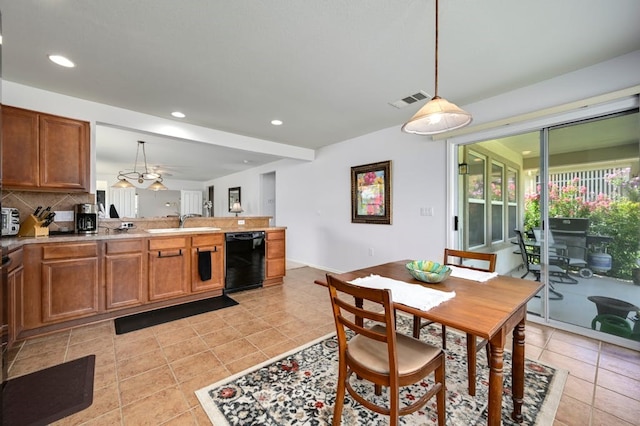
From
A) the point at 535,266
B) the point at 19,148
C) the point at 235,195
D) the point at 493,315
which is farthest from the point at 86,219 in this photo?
the point at 235,195

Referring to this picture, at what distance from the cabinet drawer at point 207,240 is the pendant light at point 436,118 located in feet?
9.03

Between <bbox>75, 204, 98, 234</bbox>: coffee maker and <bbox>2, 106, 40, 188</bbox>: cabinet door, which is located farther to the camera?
<bbox>75, 204, 98, 234</bbox>: coffee maker

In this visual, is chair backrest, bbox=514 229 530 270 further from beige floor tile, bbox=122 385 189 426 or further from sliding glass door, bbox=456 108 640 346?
beige floor tile, bbox=122 385 189 426

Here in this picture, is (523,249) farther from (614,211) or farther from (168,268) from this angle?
Result: (168,268)

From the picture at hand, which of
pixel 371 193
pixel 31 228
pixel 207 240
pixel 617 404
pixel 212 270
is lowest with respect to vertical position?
pixel 617 404

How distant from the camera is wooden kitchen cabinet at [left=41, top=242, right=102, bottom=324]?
2412 millimetres

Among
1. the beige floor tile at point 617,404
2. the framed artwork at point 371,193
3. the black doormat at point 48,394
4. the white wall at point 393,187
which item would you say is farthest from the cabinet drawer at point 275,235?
the beige floor tile at point 617,404

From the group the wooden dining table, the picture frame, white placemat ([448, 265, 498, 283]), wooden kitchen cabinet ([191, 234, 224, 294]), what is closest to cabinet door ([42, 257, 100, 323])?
wooden kitchen cabinet ([191, 234, 224, 294])

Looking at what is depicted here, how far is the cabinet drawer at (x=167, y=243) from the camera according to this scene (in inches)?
118

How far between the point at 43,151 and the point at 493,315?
13.1 feet

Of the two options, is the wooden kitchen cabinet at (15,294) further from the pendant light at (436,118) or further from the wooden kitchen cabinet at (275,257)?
the pendant light at (436,118)

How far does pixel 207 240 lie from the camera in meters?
3.42

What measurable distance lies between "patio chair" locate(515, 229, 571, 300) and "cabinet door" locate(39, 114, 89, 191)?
16.6 feet

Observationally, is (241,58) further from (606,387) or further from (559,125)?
(606,387)
